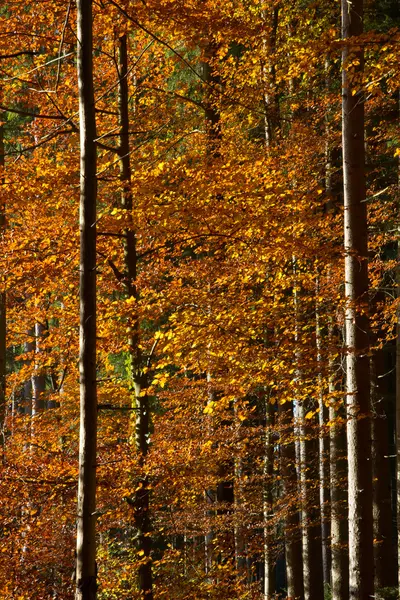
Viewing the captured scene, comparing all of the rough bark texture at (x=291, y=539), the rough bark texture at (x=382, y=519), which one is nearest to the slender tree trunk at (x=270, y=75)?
the rough bark texture at (x=382, y=519)

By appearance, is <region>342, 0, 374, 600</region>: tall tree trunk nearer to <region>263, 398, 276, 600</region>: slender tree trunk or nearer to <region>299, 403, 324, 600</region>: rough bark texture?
<region>299, 403, 324, 600</region>: rough bark texture

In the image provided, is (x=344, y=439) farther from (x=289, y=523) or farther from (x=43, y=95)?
(x=43, y=95)

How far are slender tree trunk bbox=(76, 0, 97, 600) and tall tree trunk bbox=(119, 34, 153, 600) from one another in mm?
2313

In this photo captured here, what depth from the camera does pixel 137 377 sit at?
9977mm

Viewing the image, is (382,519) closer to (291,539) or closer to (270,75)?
(291,539)

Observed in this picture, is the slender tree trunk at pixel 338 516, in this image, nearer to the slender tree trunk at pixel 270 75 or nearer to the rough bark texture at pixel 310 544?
the rough bark texture at pixel 310 544

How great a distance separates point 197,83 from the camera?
14.5 m

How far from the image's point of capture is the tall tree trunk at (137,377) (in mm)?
9297

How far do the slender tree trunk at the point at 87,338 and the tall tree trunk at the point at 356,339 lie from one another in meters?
2.73

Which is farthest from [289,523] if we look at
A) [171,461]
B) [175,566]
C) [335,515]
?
[171,461]

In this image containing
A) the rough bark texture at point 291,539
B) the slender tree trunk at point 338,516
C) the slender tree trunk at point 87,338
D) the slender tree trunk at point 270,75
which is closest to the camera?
the slender tree trunk at point 87,338

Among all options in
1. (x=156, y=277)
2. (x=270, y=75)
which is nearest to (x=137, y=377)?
(x=156, y=277)

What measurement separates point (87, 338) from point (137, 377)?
374cm

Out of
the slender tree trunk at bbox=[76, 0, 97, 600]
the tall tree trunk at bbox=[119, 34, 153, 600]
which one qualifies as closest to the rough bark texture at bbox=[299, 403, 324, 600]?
the tall tree trunk at bbox=[119, 34, 153, 600]
